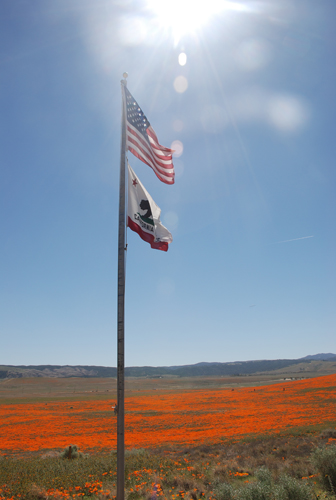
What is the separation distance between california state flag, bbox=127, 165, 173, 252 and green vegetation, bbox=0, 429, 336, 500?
6266 millimetres

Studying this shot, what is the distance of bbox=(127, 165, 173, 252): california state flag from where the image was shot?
24.6ft

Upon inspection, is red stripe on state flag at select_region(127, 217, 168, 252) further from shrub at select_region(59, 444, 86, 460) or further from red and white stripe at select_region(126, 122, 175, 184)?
shrub at select_region(59, 444, 86, 460)

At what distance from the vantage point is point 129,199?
7.43 m

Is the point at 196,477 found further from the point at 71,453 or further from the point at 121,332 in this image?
the point at 71,453

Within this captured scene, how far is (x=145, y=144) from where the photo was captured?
29.2ft

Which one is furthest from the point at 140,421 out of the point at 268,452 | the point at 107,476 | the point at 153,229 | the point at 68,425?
the point at 153,229

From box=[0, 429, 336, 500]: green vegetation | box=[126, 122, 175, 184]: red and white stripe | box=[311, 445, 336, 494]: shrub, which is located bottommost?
box=[0, 429, 336, 500]: green vegetation

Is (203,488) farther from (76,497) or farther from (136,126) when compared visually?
(136,126)

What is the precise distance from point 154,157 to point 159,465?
11605 mm

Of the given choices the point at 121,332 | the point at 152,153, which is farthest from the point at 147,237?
the point at 152,153

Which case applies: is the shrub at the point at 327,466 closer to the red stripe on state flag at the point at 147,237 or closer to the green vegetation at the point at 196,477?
the green vegetation at the point at 196,477

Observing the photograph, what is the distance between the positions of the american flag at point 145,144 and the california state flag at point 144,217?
45.5 inches

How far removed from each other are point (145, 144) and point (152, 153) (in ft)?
1.22

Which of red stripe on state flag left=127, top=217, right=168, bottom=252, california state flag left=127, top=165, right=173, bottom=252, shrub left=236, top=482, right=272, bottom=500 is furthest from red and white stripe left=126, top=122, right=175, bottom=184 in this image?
shrub left=236, top=482, right=272, bottom=500
